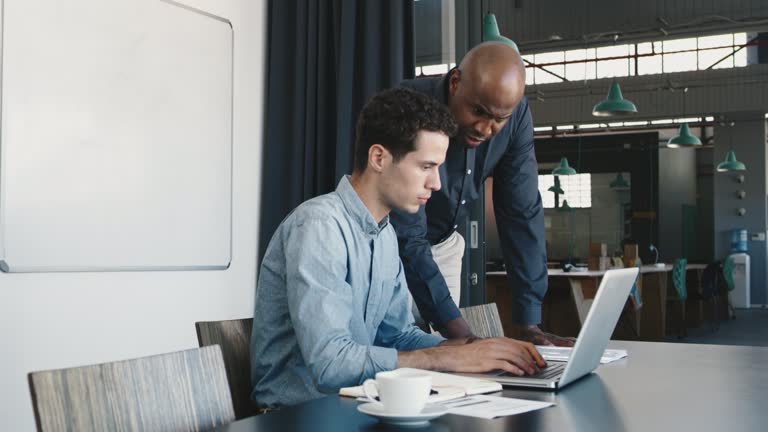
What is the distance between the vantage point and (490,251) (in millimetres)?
14336

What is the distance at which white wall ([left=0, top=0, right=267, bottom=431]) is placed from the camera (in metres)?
→ 2.73

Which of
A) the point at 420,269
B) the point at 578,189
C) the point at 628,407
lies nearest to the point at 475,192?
the point at 420,269

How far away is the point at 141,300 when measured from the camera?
3125 mm

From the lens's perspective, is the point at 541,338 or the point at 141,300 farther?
the point at 141,300

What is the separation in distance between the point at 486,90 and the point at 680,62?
1214 cm

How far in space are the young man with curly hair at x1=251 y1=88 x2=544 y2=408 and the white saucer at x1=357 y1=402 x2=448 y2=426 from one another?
36 centimetres

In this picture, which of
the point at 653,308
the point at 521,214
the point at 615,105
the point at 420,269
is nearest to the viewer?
the point at 420,269

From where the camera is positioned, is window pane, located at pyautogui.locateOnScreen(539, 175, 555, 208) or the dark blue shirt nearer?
the dark blue shirt

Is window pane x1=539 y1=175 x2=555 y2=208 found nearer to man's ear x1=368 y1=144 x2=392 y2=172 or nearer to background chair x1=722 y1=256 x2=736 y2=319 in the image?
background chair x1=722 y1=256 x2=736 y2=319

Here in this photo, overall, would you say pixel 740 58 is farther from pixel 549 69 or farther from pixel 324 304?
pixel 324 304

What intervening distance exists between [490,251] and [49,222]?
1193cm

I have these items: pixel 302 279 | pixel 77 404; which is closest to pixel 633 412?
pixel 302 279

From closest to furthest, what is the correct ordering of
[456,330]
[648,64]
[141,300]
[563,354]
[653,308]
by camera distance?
[563,354] → [456,330] → [141,300] → [653,308] → [648,64]

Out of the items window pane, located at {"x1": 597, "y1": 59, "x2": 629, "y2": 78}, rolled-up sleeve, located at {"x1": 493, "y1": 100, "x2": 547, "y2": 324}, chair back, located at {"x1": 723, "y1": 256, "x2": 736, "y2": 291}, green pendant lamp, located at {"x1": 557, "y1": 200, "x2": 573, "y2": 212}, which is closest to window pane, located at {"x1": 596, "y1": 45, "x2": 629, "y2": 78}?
window pane, located at {"x1": 597, "y1": 59, "x2": 629, "y2": 78}
